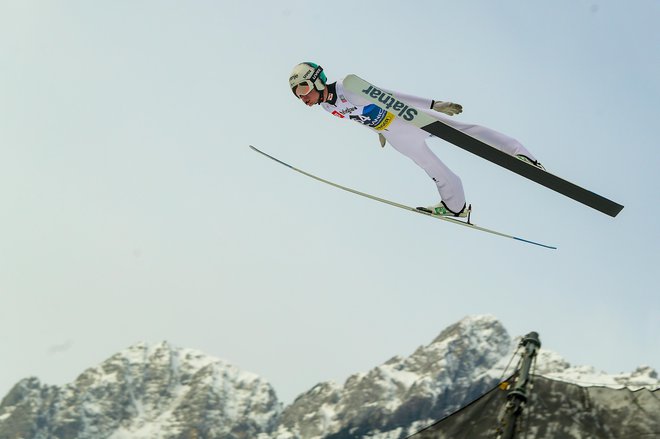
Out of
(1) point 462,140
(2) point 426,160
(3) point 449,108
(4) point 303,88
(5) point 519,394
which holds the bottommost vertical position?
(5) point 519,394

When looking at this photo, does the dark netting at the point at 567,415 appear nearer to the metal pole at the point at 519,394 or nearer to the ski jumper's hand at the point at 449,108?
the metal pole at the point at 519,394

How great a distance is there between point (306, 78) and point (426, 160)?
99.7 inches

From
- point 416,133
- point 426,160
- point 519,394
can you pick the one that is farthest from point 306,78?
point 519,394

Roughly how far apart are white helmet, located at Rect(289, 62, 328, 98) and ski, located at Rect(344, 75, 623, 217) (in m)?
0.52

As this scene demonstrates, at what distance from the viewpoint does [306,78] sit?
44.0ft

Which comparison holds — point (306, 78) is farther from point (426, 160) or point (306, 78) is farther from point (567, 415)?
point (567, 415)

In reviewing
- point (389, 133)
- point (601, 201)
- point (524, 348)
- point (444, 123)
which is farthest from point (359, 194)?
point (524, 348)

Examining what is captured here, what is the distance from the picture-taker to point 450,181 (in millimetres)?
14203

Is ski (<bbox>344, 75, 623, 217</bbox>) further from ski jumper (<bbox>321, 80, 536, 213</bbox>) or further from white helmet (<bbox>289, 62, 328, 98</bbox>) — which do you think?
white helmet (<bbox>289, 62, 328, 98</bbox>)

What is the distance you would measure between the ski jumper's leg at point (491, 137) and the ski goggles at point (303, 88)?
204 cm

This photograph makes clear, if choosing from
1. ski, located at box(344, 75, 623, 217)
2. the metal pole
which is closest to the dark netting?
the metal pole

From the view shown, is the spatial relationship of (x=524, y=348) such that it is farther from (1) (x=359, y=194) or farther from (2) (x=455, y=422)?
(1) (x=359, y=194)

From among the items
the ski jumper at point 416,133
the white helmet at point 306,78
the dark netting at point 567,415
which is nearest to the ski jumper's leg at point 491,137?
the ski jumper at point 416,133

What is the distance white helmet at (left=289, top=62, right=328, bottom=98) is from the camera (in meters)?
13.4
